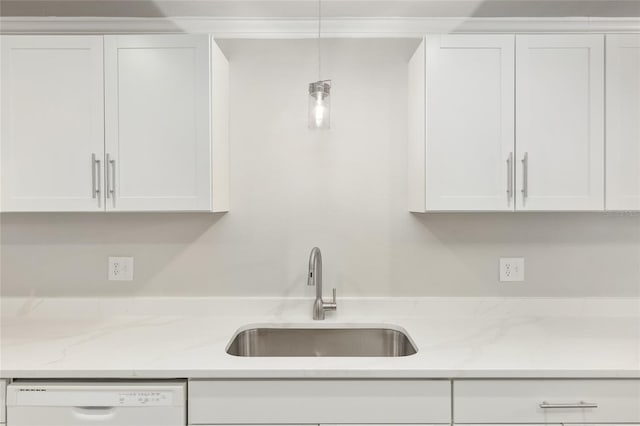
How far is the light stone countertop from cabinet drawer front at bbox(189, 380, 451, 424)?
43mm

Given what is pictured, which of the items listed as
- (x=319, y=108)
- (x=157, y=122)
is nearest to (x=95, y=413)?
(x=157, y=122)

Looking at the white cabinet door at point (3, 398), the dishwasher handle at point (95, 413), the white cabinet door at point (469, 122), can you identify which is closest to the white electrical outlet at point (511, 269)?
the white cabinet door at point (469, 122)

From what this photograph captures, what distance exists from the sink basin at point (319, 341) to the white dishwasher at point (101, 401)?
1.81 ft

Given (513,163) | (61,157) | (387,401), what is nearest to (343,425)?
(387,401)

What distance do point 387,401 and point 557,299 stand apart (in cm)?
112

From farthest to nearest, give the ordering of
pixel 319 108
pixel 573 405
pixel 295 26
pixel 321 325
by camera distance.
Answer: pixel 295 26
pixel 321 325
pixel 319 108
pixel 573 405

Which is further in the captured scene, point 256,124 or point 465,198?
point 256,124

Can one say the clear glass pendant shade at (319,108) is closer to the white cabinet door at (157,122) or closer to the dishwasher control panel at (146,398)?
the white cabinet door at (157,122)

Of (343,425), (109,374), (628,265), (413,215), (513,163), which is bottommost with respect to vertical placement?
(343,425)

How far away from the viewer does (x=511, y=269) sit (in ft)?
6.79

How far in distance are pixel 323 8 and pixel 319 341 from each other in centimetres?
153

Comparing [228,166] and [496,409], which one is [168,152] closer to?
[228,166]

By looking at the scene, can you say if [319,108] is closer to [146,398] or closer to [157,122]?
[157,122]

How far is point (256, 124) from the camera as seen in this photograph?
82.0 inches
